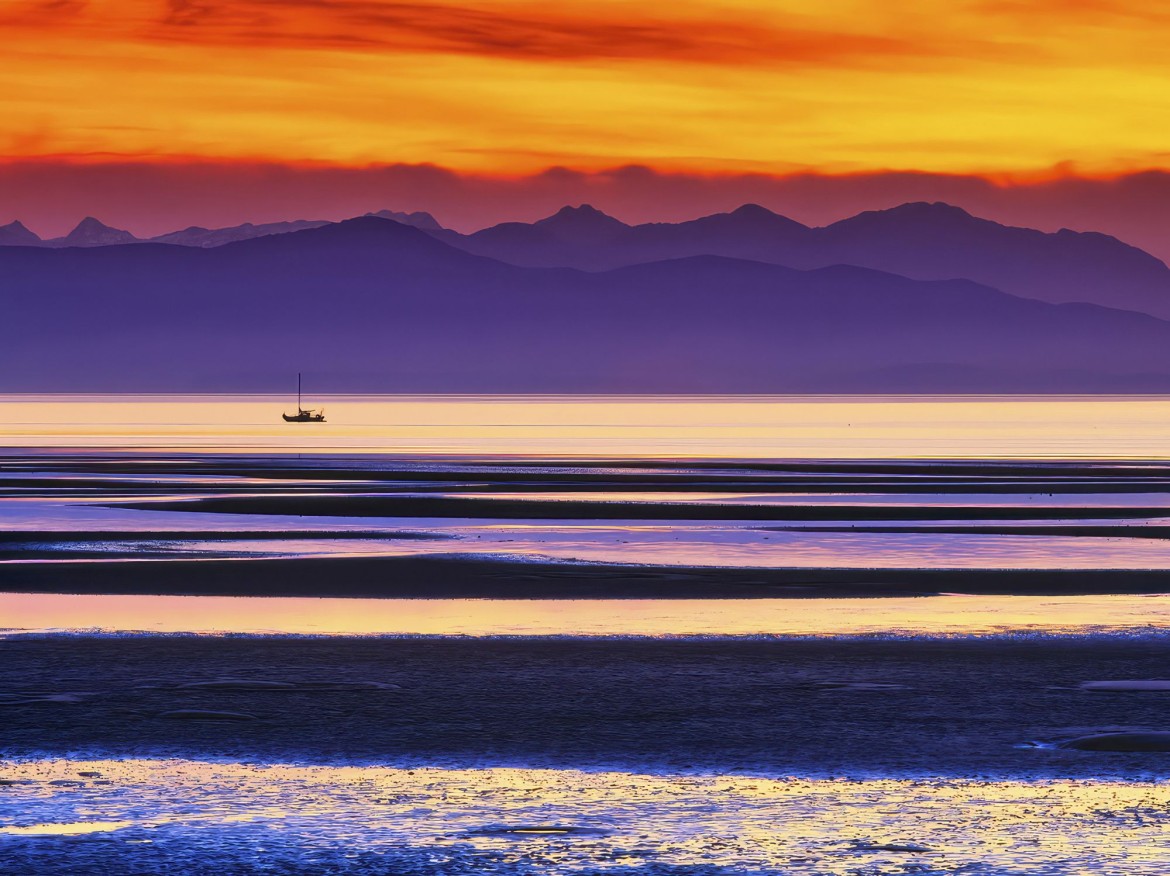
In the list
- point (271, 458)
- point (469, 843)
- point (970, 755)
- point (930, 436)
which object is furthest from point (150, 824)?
point (930, 436)

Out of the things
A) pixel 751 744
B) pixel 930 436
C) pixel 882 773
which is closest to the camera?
pixel 882 773

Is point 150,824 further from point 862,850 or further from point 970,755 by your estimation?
point 970,755

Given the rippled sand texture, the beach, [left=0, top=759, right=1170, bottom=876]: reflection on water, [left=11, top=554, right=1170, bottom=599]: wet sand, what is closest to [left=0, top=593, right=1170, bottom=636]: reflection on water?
the beach

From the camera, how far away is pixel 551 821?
41.4 ft

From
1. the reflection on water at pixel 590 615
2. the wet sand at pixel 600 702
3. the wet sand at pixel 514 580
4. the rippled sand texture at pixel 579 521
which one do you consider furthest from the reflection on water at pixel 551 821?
the rippled sand texture at pixel 579 521

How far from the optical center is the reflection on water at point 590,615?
75.4 ft

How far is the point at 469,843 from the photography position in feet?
39.5

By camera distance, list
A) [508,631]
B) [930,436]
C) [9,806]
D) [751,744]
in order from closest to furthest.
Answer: [9,806] → [751,744] → [508,631] → [930,436]

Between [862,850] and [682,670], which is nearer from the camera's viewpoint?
[862,850]

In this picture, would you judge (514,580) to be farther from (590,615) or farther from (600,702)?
Result: (600,702)

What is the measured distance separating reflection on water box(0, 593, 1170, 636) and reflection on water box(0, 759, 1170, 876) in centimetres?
873

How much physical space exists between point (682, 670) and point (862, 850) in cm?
758

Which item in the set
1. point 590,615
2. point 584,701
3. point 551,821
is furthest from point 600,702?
point 590,615

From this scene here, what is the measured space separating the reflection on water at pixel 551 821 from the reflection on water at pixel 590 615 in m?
8.73
